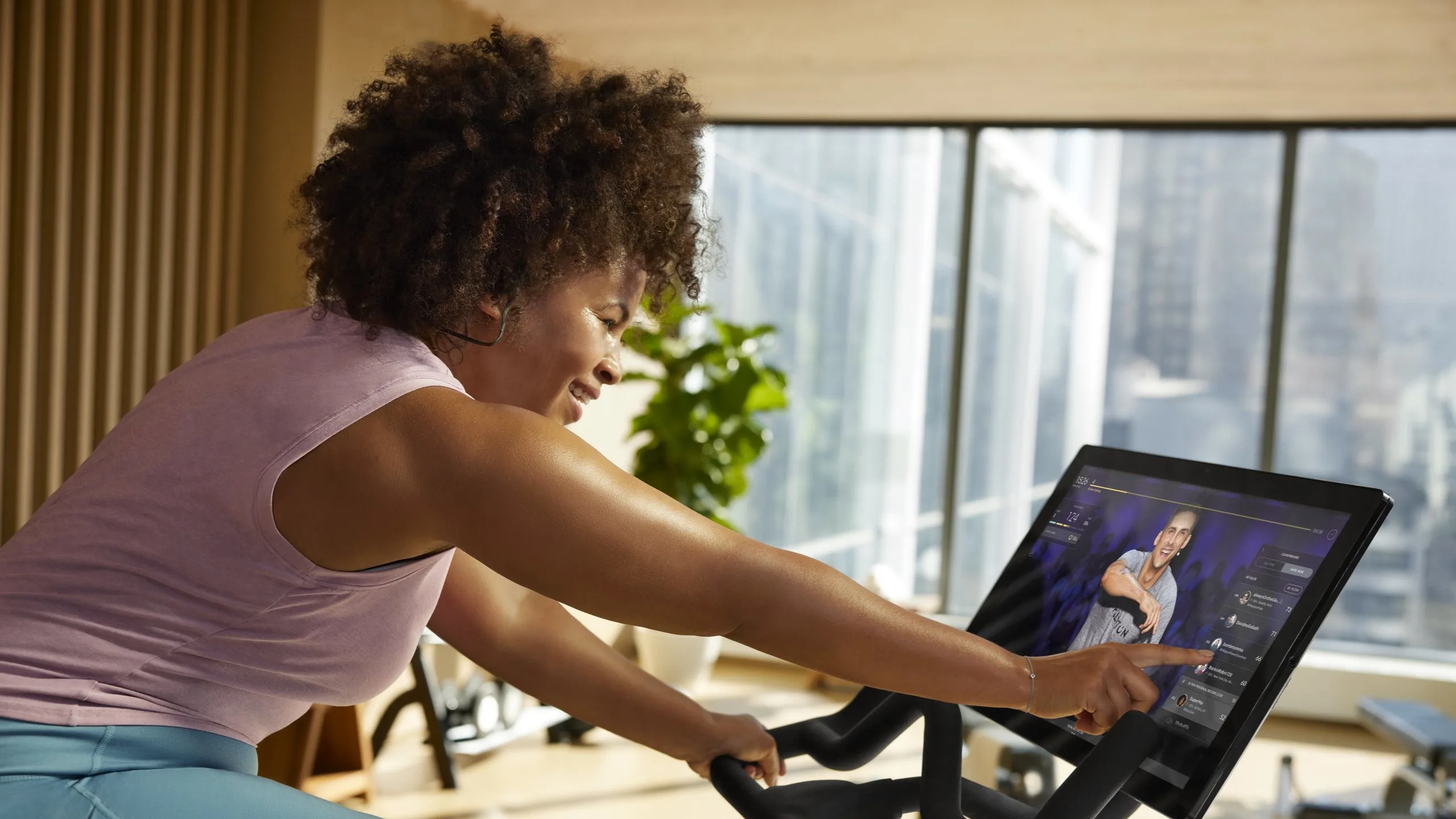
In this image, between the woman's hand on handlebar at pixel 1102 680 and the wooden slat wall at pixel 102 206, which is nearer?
the woman's hand on handlebar at pixel 1102 680

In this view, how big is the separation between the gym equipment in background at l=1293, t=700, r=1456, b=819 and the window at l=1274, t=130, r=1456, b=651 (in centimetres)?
134

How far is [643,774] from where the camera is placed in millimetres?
3764

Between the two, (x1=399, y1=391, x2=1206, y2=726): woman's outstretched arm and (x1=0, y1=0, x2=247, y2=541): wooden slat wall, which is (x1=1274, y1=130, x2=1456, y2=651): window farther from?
(x1=399, y1=391, x2=1206, y2=726): woman's outstretched arm

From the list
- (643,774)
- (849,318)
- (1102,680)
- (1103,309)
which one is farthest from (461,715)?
(1103,309)

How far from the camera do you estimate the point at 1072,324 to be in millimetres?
5203

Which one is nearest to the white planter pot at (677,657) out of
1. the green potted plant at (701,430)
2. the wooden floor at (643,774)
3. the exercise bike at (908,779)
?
the green potted plant at (701,430)

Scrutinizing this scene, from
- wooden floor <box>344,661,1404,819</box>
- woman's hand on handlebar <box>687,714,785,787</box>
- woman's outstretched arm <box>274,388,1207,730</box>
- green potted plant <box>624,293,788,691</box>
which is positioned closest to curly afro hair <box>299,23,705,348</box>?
woman's outstretched arm <box>274,388,1207,730</box>

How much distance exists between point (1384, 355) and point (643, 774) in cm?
338

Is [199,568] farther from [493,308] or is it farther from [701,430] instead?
[701,430]

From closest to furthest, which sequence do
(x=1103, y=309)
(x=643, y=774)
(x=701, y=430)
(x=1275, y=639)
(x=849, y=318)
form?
1. (x=1275, y=639)
2. (x=643, y=774)
3. (x=701, y=430)
4. (x=1103, y=309)
5. (x=849, y=318)

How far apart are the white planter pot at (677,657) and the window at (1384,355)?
2.52 meters

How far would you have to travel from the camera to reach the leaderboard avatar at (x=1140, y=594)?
1.01 meters

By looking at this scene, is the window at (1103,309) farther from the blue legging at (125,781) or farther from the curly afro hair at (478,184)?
the blue legging at (125,781)

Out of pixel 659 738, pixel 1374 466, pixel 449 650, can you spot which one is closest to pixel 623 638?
pixel 449 650
